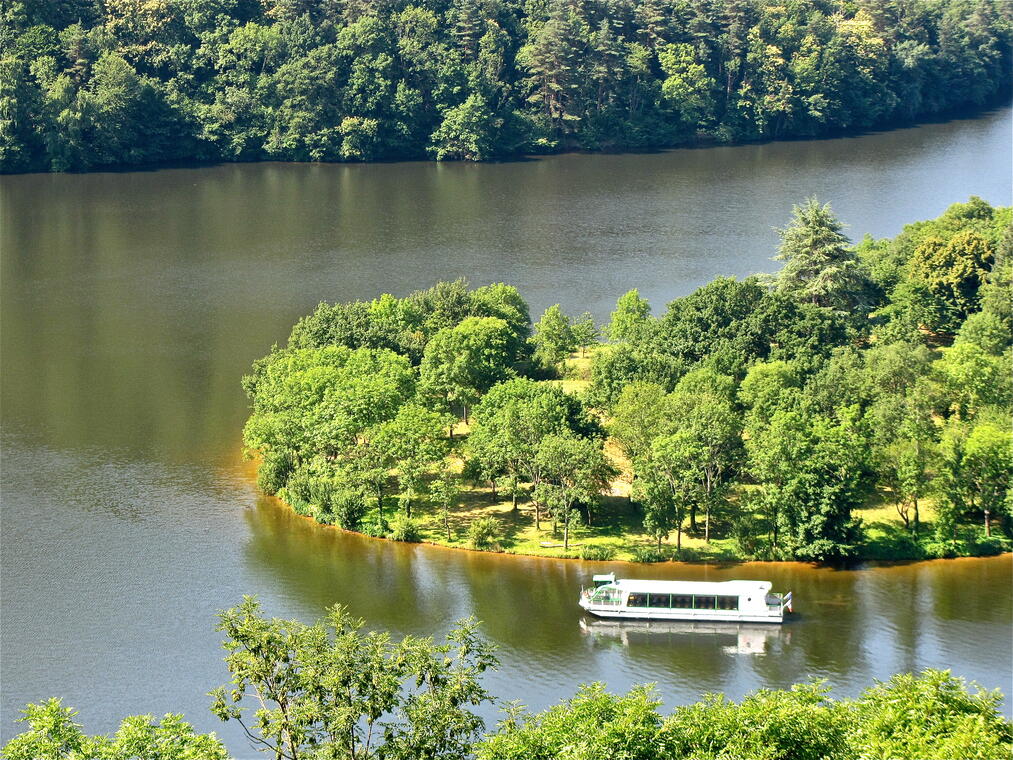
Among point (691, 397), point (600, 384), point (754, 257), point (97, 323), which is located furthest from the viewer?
point (754, 257)

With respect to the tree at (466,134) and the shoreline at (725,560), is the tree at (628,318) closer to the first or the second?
the shoreline at (725,560)

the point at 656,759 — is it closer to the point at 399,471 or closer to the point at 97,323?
the point at 399,471

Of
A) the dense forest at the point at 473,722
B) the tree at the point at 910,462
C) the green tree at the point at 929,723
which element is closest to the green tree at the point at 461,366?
the tree at the point at 910,462

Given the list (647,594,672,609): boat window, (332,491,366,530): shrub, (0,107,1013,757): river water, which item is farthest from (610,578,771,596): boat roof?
(332,491,366,530): shrub

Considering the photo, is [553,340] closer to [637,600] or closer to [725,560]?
[725,560]

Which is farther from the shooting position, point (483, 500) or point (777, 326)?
point (777, 326)

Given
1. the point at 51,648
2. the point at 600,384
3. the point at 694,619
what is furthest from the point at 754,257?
the point at 51,648

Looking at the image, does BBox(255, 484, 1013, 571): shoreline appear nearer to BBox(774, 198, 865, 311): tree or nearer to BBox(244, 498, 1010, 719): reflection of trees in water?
BBox(244, 498, 1010, 719): reflection of trees in water
